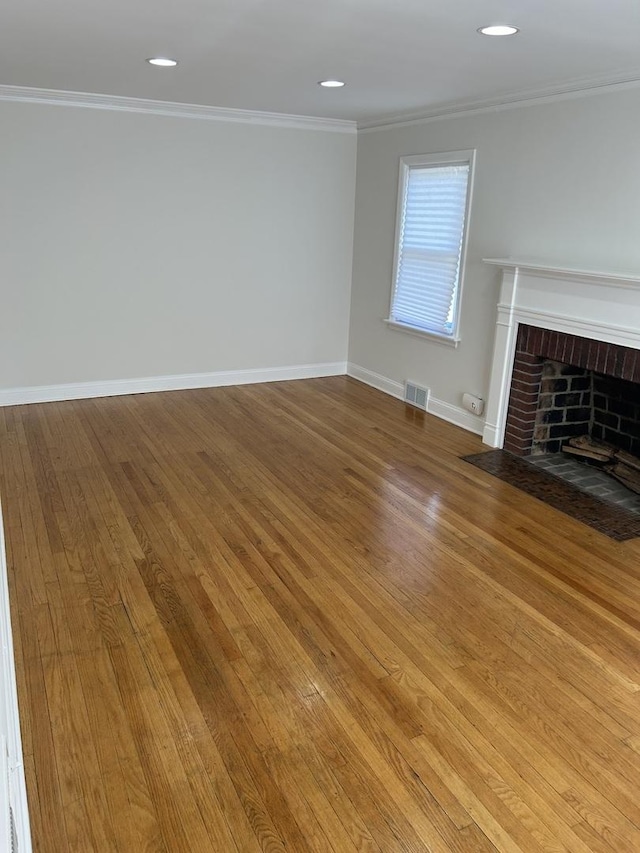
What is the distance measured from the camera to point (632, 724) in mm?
2201

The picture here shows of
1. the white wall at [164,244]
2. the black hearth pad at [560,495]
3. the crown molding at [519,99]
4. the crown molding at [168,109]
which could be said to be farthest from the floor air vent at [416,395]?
the crown molding at [168,109]

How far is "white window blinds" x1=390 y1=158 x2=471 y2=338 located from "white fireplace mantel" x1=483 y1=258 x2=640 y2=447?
2.25ft

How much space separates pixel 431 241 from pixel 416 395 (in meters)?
1.26

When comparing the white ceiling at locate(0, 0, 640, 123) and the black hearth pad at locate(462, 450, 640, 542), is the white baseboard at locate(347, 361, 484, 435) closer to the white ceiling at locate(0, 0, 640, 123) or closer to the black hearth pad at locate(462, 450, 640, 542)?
the black hearth pad at locate(462, 450, 640, 542)

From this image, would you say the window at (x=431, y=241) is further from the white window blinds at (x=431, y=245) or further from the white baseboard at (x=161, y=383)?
the white baseboard at (x=161, y=383)

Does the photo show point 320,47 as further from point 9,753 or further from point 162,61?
point 9,753

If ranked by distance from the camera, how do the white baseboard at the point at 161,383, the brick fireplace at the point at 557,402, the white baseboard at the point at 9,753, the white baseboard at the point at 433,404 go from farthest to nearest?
1. the white baseboard at the point at 161,383
2. the white baseboard at the point at 433,404
3. the brick fireplace at the point at 557,402
4. the white baseboard at the point at 9,753

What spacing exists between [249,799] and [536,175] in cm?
387

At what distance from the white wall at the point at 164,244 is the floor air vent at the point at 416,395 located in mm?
1154

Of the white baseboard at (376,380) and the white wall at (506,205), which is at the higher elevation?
the white wall at (506,205)

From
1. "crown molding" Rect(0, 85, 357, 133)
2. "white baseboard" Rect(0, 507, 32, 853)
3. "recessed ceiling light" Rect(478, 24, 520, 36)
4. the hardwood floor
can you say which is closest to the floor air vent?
the hardwood floor

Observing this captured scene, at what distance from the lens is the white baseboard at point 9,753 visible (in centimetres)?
124

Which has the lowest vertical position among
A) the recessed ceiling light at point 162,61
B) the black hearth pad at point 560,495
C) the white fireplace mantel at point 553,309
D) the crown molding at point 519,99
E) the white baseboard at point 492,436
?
the black hearth pad at point 560,495

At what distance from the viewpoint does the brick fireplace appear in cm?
431
